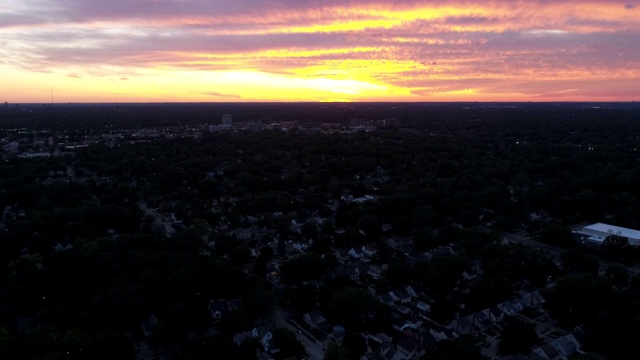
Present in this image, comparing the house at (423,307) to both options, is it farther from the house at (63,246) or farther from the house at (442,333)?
the house at (63,246)

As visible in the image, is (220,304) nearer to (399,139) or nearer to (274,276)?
(274,276)

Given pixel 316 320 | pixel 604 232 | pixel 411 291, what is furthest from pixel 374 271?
pixel 604 232

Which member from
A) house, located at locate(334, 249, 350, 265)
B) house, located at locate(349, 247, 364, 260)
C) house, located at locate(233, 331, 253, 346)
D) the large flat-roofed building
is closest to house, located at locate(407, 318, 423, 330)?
house, located at locate(233, 331, 253, 346)

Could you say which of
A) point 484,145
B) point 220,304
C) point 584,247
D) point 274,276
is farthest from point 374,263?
point 484,145

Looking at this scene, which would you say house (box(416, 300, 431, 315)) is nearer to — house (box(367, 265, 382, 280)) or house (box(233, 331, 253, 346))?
house (box(367, 265, 382, 280))

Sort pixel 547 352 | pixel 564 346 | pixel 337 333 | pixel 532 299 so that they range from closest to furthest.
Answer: pixel 547 352 → pixel 564 346 → pixel 337 333 → pixel 532 299

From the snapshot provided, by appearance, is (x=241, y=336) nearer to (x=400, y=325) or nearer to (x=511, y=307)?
(x=400, y=325)
